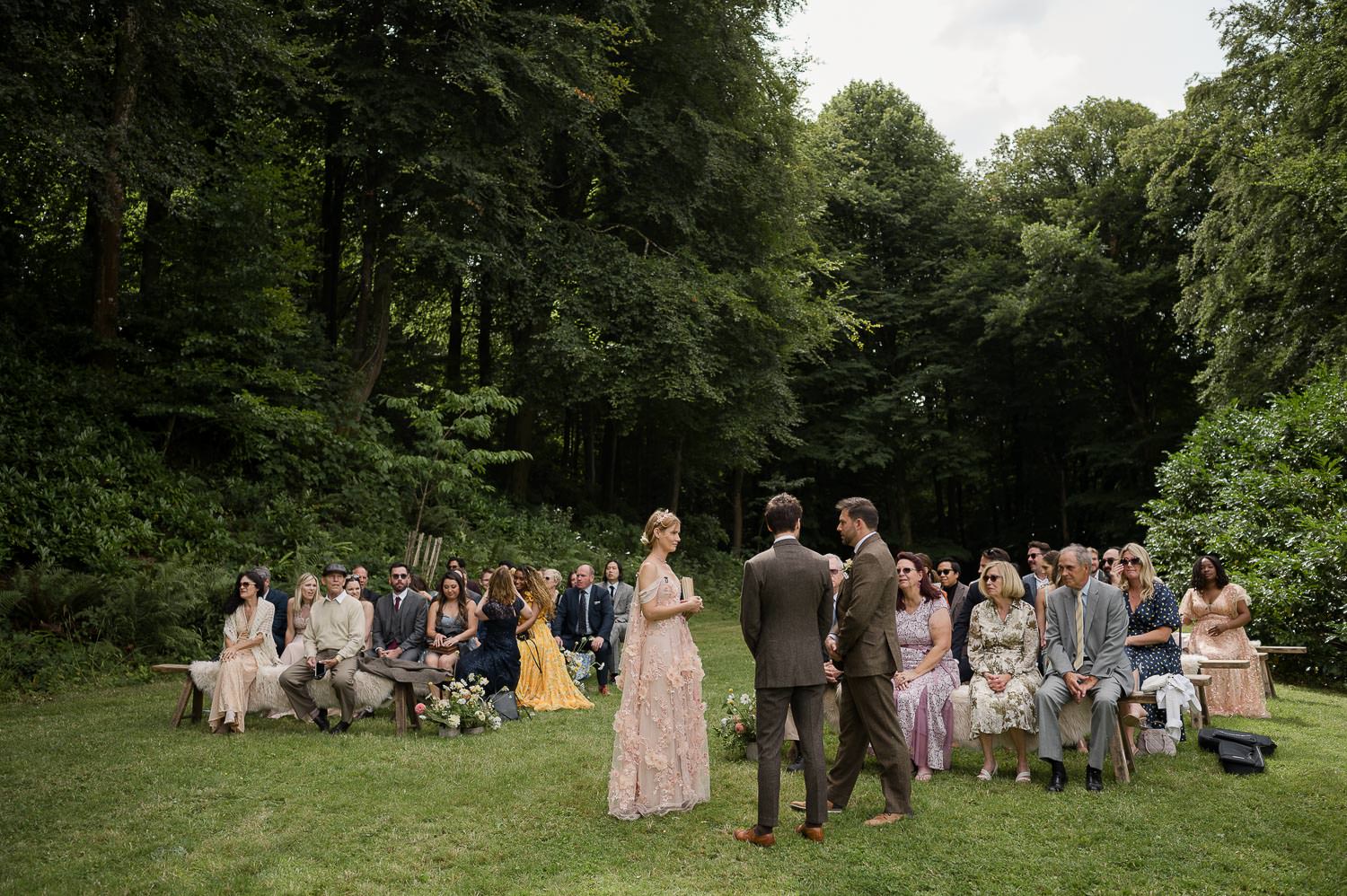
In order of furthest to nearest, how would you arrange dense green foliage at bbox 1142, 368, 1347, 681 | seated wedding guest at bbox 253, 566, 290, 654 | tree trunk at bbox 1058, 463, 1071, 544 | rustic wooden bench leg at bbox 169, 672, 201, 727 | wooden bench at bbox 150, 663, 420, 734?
tree trunk at bbox 1058, 463, 1071, 544 → dense green foliage at bbox 1142, 368, 1347, 681 → seated wedding guest at bbox 253, 566, 290, 654 → rustic wooden bench leg at bbox 169, 672, 201, 727 → wooden bench at bbox 150, 663, 420, 734

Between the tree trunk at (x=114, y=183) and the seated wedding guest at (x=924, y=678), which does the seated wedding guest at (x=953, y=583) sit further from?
the tree trunk at (x=114, y=183)

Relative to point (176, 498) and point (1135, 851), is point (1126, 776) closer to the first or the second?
point (1135, 851)

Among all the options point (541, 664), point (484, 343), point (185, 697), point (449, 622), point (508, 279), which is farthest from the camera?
point (484, 343)

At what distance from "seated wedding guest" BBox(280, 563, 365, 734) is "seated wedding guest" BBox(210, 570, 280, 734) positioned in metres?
0.41

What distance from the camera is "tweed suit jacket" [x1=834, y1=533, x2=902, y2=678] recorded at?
6.49 meters

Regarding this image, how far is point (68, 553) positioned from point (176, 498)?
237 centimetres

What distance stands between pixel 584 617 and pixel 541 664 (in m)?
1.95

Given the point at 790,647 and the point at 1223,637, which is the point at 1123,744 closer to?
the point at 790,647

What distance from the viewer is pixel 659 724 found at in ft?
22.1

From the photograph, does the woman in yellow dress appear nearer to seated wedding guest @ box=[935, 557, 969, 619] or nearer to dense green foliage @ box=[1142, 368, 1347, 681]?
seated wedding guest @ box=[935, 557, 969, 619]

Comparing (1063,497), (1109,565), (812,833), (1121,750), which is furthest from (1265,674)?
(1063,497)

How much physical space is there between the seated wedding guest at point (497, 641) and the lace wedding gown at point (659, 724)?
4.07m

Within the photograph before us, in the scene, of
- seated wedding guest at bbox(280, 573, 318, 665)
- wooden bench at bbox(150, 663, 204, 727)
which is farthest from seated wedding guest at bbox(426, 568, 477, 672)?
wooden bench at bbox(150, 663, 204, 727)

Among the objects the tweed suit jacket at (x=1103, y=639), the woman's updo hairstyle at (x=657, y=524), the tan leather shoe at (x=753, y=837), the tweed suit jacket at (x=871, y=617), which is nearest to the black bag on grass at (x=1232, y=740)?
the tweed suit jacket at (x=1103, y=639)
